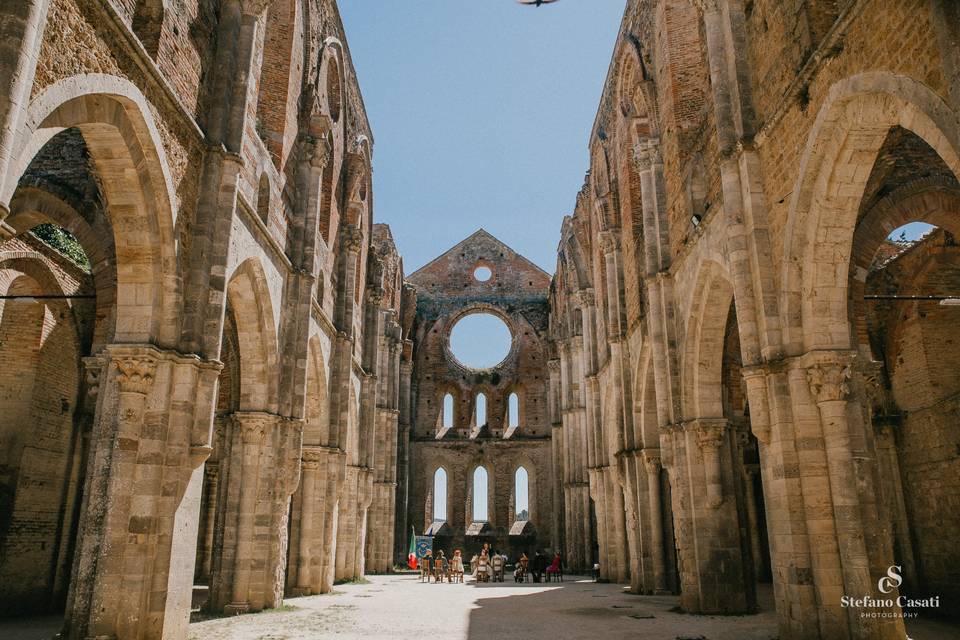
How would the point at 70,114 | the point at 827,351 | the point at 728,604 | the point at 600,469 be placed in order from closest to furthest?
the point at 70,114 < the point at 827,351 < the point at 728,604 < the point at 600,469

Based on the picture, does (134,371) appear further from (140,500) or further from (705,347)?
(705,347)

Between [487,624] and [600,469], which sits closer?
[487,624]

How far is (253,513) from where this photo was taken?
46.5 ft

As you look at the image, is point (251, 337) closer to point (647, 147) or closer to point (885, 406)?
point (647, 147)

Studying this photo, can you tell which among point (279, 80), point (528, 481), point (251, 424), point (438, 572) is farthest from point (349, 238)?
point (528, 481)

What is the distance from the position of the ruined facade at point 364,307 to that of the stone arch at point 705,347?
66 millimetres

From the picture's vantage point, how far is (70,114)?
7652mm

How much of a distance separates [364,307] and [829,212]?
2031 cm

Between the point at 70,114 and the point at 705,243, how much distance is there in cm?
1060

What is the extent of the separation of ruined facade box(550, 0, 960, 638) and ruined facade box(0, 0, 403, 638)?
7.98m

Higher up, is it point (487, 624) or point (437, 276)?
point (437, 276)

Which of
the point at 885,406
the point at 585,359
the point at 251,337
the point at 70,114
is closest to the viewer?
the point at 70,114

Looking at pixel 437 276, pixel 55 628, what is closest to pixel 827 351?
pixel 55 628

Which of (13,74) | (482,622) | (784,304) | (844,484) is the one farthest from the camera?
(482,622)
